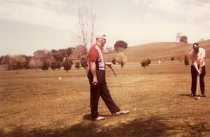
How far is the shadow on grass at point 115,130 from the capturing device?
9.79m

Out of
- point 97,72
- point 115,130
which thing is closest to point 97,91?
point 97,72

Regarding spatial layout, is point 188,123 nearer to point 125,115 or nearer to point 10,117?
point 125,115

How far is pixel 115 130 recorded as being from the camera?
10.4 meters

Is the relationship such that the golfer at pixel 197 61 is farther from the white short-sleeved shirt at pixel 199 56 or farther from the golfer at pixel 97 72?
the golfer at pixel 97 72

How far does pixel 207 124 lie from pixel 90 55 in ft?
14.3

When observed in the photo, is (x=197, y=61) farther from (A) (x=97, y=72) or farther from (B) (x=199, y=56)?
(A) (x=97, y=72)

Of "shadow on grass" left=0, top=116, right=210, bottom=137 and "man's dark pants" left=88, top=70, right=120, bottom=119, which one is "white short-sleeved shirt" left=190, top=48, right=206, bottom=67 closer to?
"shadow on grass" left=0, top=116, right=210, bottom=137

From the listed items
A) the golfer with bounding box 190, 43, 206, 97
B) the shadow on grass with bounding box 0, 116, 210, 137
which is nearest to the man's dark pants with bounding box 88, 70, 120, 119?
the shadow on grass with bounding box 0, 116, 210, 137

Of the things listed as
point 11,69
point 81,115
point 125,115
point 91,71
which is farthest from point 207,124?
point 11,69

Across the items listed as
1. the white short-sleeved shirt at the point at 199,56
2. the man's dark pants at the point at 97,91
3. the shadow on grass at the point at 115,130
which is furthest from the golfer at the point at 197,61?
the man's dark pants at the point at 97,91

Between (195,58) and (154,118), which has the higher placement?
(195,58)

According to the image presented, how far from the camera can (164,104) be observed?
1521cm

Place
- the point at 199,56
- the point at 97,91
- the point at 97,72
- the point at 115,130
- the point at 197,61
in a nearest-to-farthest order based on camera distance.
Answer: the point at 115,130
the point at 97,72
the point at 97,91
the point at 199,56
the point at 197,61

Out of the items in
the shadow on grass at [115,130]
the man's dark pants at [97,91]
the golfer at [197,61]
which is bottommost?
the shadow on grass at [115,130]
